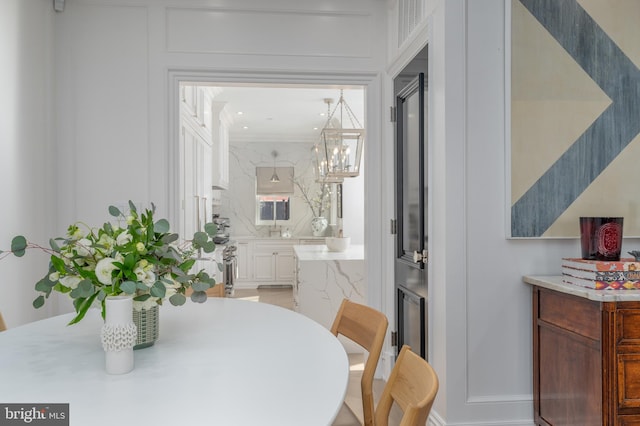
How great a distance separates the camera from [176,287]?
1.38 meters

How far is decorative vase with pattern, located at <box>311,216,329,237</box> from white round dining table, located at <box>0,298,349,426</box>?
21.3 ft

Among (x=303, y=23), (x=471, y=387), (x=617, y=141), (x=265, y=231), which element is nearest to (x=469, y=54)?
(x=617, y=141)

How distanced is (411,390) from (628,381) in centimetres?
120

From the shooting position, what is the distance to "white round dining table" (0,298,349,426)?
92 cm

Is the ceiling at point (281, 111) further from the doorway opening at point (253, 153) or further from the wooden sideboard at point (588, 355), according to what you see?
the wooden sideboard at point (588, 355)

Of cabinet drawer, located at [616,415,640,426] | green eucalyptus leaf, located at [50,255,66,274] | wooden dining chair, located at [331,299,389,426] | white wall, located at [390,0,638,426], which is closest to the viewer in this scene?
green eucalyptus leaf, located at [50,255,66,274]

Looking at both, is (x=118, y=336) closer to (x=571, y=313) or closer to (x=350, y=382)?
(x=571, y=313)

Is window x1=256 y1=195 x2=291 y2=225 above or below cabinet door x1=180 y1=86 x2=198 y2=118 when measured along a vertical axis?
below

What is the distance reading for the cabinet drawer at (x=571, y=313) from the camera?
185cm

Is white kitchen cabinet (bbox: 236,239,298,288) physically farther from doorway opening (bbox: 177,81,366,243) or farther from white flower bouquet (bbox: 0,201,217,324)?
white flower bouquet (bbox: 0,201,217,324)

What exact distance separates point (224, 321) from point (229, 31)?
2.21 metres

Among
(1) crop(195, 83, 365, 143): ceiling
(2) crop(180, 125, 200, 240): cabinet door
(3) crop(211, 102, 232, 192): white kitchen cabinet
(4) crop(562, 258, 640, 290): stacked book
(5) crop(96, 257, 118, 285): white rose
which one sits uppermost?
(1) crop(195, 83, 365, 143): ceiling

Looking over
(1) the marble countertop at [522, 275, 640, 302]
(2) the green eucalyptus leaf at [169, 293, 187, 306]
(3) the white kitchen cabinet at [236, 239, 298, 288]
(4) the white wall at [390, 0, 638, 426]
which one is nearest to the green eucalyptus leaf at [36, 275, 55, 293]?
(2) the green eucalyptus leaf at [169, 293, 187, 306]

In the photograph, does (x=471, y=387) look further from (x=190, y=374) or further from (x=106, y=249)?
(x=106, y=249)
